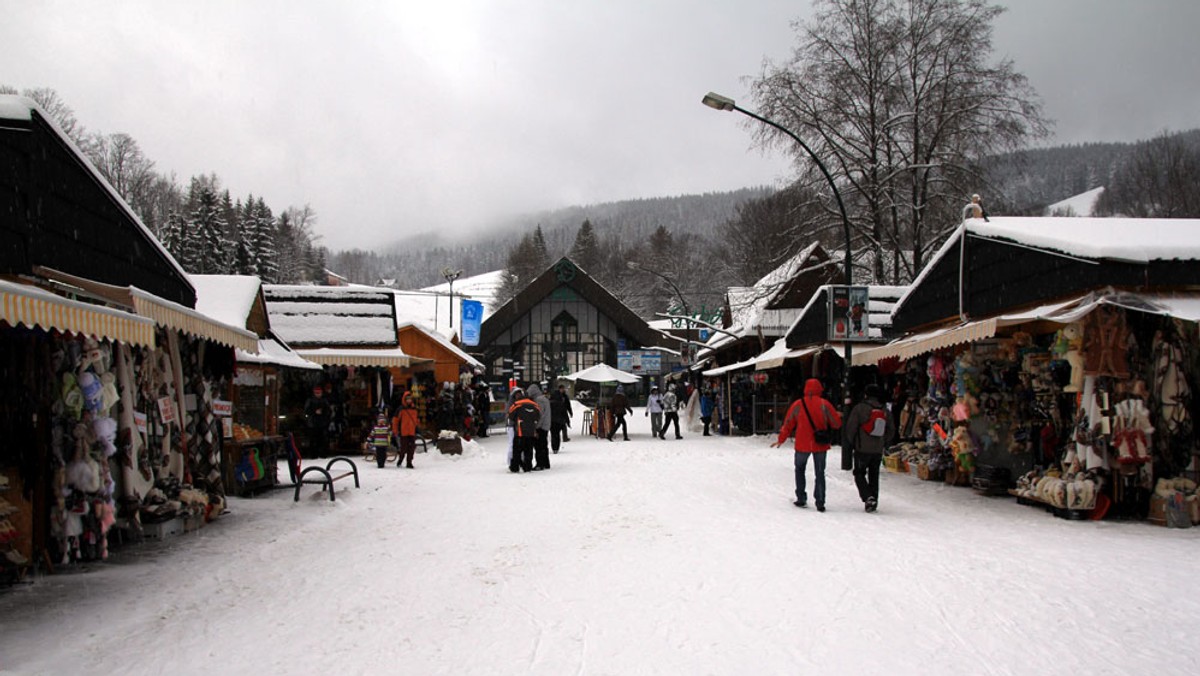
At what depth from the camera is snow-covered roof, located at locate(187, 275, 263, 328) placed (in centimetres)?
1021

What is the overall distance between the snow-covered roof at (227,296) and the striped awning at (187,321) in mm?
672

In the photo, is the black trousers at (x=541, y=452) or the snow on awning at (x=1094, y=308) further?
the black trousers at (x=541, y=452)

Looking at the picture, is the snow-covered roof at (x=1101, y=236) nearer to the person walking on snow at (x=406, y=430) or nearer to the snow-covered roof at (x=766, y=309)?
the person walking on snow at (x=406, y=430)

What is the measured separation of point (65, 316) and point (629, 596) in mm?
4298

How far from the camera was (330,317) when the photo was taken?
21.0m

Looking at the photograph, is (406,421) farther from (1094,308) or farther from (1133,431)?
(1133,431)

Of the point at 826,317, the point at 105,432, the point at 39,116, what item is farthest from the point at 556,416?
the point at 39,116

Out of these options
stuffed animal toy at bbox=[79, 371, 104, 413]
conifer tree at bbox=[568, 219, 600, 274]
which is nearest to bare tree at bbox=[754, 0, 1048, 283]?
stuffed animal toy at bbox=[79, 371, 104, 413]

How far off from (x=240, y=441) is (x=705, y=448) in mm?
12558

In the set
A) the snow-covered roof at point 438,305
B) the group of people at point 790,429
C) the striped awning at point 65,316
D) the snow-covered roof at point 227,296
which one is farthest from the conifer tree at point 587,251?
the striped awning at point 65,316

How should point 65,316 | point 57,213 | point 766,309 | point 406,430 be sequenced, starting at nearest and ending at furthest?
point 65,316
point 57,213
point 406,430
point 766,309

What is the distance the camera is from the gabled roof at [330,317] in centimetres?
2047

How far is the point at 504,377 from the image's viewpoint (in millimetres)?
52781

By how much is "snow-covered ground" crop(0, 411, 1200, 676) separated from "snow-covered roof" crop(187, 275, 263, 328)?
2.58 meters
